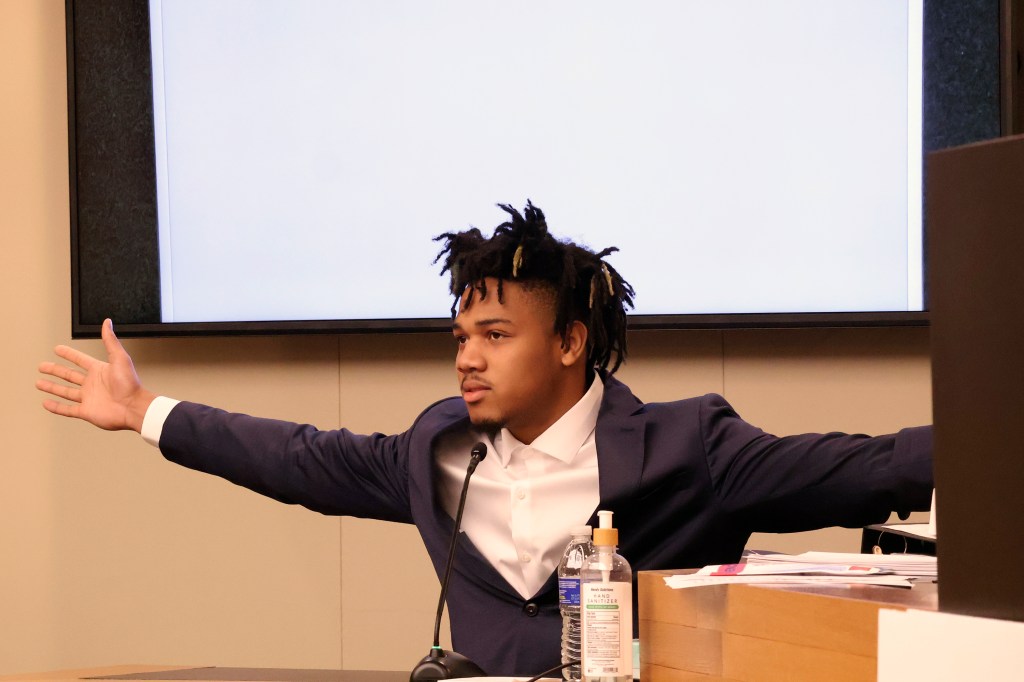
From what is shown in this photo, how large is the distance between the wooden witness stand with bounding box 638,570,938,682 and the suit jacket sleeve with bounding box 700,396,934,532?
49 centimetres

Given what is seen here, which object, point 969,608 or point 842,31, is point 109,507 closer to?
point 842,31

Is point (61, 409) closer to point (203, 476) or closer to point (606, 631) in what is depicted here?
point (203, 476)

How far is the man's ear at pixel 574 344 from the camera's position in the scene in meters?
1.83

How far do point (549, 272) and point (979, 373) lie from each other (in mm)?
1157

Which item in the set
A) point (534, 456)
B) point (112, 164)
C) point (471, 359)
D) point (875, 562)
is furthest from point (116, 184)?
point (875, 562)

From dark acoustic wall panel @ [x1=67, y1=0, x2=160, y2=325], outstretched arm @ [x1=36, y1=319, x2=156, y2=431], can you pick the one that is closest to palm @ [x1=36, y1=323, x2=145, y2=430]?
outstretched arm @ [x1=36, y1=319, x2=156, y2=431]

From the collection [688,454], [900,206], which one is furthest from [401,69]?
[688,454]

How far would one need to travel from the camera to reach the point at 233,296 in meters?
2.61

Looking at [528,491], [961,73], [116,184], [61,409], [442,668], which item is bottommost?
[442,668]

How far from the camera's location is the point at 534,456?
5.73ft

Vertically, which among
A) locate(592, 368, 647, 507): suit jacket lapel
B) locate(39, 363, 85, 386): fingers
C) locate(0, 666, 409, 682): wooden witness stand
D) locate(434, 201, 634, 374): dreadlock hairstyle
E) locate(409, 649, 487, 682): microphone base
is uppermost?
locate(434, 201, 634, 374): dreadlock hairstyle

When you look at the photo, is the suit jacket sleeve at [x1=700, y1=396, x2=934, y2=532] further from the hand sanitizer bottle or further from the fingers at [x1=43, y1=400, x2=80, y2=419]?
the fingers at [x1=43, y1=400, x2=80, y2=419]

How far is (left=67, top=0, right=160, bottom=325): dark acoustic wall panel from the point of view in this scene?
103 inches

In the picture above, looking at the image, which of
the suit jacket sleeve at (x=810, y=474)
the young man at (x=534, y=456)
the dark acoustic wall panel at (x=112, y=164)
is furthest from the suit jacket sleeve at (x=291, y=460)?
the dark acoustic wall panel at (x=112, y=164)
